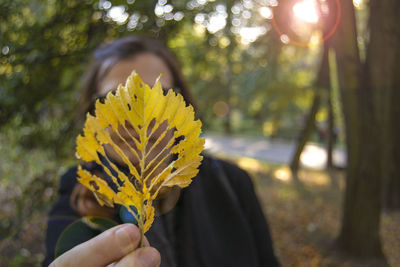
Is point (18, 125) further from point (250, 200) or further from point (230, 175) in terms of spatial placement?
point (250, 200)

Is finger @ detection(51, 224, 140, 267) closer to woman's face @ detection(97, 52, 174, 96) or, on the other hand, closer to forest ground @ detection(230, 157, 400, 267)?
woman's face @ detection(97, 52, 174, 96)

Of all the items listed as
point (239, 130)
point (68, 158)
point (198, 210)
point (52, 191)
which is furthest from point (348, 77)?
point (239, 130)

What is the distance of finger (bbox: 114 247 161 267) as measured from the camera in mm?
469

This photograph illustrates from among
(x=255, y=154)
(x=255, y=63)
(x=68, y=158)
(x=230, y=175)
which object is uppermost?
(x=230, y=175)

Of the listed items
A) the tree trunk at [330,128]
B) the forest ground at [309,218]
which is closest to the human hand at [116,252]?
the forest ground at [309,218]

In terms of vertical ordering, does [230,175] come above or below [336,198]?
above

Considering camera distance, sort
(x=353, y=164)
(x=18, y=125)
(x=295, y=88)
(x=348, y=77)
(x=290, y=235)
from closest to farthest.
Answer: (x=18, y=125)
(x=348, y=77)
(x=353, y=164)
(x=290, y=235)
(x=295, y=88)

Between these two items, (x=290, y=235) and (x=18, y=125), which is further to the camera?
(x=290, y=235)

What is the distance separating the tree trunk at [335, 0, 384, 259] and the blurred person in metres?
2.67

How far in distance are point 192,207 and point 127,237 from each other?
104cm

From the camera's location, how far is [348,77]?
384 centimetres

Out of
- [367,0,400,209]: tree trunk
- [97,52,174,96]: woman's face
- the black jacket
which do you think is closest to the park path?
[367,0,400,209]: tree trunk

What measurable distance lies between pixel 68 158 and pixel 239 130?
72.4 ft

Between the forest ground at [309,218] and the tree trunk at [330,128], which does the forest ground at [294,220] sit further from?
A: the tree trunk at [330,128]
